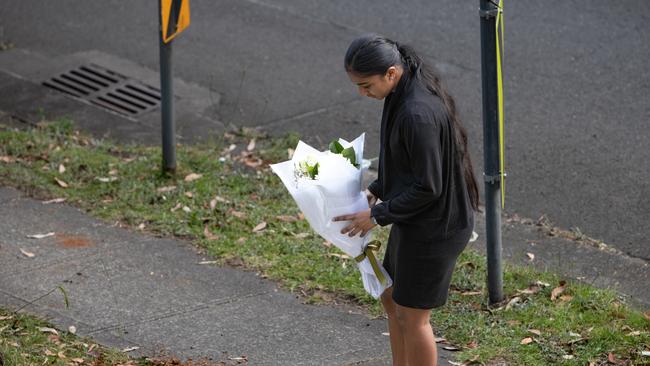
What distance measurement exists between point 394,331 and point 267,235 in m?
2.00

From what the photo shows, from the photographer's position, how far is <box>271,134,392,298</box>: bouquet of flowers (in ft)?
14.4

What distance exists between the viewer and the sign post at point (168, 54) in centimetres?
705

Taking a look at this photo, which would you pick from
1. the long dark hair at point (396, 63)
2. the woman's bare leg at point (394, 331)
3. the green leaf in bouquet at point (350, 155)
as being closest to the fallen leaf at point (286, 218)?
the woman's bare leg at point (394, 331)

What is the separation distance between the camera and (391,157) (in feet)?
14.0

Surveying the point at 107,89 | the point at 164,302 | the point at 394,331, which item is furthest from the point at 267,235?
the point at 107,89

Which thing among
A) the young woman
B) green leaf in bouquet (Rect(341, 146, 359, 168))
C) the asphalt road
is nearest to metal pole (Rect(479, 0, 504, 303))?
the young woman

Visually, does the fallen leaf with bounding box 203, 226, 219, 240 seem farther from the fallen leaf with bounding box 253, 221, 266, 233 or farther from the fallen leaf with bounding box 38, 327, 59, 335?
the fallen leaf with bounding box 38, 327, 59, 335

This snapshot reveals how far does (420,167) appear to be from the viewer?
4.08 metres

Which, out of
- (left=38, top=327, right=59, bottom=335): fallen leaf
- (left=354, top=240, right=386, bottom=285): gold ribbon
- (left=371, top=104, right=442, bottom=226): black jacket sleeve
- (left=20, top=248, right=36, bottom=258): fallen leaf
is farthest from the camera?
(left=20, top=248, right=36, bottom=258): fallen leaf

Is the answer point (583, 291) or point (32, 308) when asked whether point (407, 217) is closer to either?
point (583, 291)

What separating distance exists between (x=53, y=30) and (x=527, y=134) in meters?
5.21

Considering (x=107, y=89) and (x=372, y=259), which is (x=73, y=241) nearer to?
(x=372, y=259)

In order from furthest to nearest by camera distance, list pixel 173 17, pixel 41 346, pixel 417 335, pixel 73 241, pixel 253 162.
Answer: pixel 253 162
pixel 173 17
pixel 73 241
pixel 41 346
pixel 417 335

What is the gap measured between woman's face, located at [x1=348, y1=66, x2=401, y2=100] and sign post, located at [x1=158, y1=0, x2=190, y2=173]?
3070mm
